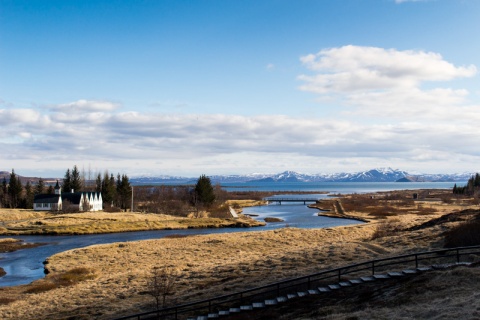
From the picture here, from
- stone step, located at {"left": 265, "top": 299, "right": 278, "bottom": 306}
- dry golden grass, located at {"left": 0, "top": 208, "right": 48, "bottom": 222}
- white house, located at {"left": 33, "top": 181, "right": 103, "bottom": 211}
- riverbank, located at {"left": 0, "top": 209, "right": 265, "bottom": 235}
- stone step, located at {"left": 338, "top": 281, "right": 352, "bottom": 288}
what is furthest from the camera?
white house, located at {"left": 33, "top": 181, "right": 103, "bottom": 211}

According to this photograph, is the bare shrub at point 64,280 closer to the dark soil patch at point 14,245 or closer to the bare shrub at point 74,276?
the bare shrub at point 74,276

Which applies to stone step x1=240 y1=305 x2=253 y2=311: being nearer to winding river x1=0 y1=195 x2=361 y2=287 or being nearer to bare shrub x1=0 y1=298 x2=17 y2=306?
bare shrub x1=0 y1=298 x2=17 y2=306

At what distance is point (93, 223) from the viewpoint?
88.1 m

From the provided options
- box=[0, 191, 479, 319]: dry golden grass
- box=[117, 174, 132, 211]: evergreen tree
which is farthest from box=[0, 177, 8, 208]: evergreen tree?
box=[0, 191, 479, 319]: dry golden grass

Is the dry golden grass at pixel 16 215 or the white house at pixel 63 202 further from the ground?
the white house at pixel 63 202

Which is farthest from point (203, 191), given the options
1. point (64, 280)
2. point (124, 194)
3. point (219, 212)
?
point (64, 280)

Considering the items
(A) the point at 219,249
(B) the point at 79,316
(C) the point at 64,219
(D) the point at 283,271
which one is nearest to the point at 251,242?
(A) the point at 219,249

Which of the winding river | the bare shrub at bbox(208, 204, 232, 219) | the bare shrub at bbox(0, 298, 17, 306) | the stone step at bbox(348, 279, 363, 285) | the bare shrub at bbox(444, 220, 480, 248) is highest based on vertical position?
the bare shrub at bbox(444, 220, 480, 248)

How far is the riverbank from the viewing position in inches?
3164

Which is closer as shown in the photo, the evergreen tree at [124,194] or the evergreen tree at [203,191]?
the evergreen tree at [203,191]

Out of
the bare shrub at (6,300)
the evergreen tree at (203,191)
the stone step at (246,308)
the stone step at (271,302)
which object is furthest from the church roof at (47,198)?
the stone step at (271,302)

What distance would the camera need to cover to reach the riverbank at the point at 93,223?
80375mm

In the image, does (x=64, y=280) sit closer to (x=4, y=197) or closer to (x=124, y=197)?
(x=124, y=197)

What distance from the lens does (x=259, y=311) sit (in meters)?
23.6
